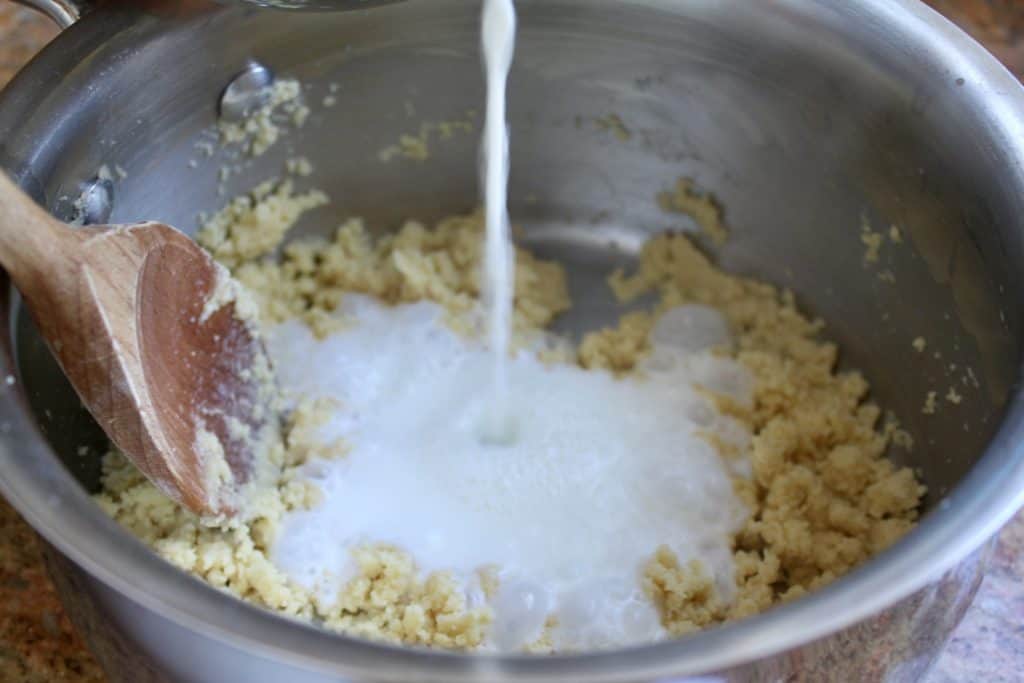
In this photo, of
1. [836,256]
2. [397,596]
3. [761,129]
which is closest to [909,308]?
[836,256]

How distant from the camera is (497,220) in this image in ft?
3.62

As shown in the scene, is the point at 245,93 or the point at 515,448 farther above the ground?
the point at 245,93

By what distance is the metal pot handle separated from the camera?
3.35 feet

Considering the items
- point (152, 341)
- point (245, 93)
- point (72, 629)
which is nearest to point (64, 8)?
point (245, 93)

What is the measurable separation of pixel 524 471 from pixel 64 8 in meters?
0.57

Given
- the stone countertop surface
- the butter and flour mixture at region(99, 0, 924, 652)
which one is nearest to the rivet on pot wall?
the butter and flour mixture at region(99, 0, 924, 652)

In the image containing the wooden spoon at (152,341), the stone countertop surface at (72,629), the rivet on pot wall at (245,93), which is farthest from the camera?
the rivet on pot wall at (245,93)

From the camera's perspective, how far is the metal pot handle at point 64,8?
102 centimetres

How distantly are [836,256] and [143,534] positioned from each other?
0.70 meters

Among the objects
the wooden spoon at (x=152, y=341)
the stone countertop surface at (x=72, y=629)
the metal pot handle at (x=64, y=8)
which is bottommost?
the stone countertop surface at (x=72, y=629)

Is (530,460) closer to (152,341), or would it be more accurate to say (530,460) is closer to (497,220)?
(497,220)

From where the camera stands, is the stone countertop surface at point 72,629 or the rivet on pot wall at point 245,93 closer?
the stone countertop surface at point 72,629

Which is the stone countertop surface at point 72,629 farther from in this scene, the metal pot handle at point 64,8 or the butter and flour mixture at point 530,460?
the metal pot handle at point 64,8

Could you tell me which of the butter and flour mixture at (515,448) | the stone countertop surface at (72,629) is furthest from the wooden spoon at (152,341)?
the stone countertop surface at (72,629)
